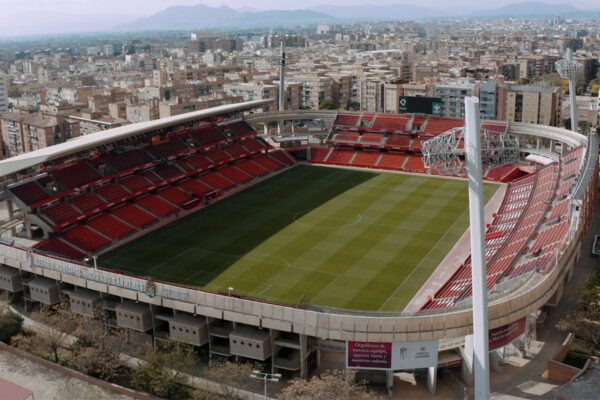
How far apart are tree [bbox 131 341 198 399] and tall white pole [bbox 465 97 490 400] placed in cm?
1426

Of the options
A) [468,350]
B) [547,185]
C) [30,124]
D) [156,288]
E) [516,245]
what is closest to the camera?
[468,350]

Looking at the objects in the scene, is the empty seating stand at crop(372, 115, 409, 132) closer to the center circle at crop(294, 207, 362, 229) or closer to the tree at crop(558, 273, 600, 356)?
the center circle at crop(294, 207, 362, 229)

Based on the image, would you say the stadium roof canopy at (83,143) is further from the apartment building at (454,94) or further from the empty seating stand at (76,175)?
the apartment building at (454,94)

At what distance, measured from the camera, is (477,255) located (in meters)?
29.5

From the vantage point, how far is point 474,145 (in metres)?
28.2

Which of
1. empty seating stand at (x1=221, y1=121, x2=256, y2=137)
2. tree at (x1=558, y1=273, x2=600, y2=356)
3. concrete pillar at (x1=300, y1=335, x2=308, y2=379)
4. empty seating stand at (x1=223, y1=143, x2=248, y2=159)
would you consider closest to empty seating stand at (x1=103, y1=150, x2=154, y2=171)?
empty seating stand at (x1=223, y1=143, x2=248, y2=159)

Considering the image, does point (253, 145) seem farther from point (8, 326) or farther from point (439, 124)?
point (8, 326)

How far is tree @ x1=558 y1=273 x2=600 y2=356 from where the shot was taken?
34562 millimetres

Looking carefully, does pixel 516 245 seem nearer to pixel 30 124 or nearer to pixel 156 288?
pixel 156 288

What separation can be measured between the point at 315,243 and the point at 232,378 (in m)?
23.2

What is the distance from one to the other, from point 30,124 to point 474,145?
9544 centimetres

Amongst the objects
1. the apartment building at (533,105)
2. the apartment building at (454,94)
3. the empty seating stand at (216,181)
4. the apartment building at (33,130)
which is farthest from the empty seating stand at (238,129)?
the apartment building at (533,105)

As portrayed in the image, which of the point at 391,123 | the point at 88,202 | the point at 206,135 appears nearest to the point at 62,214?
the point at 88,202

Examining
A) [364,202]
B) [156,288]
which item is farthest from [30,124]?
[156,288]
